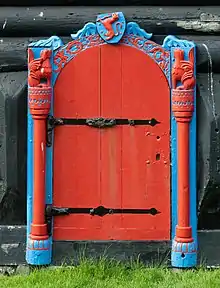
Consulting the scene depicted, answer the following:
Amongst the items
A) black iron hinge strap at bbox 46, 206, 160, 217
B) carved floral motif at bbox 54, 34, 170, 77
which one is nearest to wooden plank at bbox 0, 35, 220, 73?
carved floral motif at bbox 54, 34, 170, 77

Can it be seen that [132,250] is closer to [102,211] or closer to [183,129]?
[102,211]

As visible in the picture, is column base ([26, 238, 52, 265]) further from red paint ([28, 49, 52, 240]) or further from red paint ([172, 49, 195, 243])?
red paint ([172, 49, 195, 243])

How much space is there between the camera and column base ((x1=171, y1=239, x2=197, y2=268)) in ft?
14.2

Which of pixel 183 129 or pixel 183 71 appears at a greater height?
pixel 183 71

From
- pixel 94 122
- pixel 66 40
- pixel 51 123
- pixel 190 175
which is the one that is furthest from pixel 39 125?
pixel 190 175

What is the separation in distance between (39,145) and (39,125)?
0.42 feet

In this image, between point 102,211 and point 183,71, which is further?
point 102,211

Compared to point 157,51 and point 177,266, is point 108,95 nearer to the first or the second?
point 157,51

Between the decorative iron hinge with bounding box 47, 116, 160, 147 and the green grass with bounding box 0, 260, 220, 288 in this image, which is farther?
the decorative iron hinge with bounding box 47, 116, 160, 147

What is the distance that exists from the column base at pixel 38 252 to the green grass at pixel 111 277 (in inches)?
2.7

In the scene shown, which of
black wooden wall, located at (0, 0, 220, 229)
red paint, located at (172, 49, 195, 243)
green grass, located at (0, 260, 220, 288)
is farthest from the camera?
black wooden wall, located at (0, 0, 220, 229)

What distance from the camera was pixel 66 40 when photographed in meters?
4.48

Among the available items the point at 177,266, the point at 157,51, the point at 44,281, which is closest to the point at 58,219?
the point at 44,281

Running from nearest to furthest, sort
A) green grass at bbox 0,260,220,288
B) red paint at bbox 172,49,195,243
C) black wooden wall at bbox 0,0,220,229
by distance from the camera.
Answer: green grass at bbox 0,260,220,288
red paint at bbox 172,49,195,243
black wooden wall at bbox 0,0,220,229
